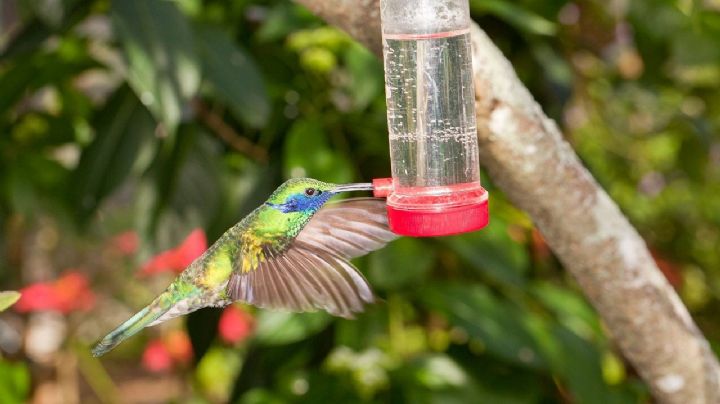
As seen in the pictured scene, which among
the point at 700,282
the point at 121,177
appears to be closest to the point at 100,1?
the point at 121,177

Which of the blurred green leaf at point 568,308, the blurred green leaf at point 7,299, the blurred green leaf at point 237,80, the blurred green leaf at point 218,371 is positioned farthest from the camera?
the blurred green leaf at point 218,371

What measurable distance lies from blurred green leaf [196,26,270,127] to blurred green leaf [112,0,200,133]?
13 centimetres

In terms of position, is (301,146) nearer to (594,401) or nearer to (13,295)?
(594,401)

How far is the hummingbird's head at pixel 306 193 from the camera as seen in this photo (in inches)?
58.8

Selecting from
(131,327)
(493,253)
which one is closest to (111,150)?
(493,253)

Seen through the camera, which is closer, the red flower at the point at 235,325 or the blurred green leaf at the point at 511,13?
the blurred green leaf at the point at 511,13

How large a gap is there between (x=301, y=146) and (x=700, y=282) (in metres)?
2.22

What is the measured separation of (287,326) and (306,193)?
1.13 metres

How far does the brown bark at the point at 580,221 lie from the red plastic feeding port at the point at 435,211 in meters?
0.14

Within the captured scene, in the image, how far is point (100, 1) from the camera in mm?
2617

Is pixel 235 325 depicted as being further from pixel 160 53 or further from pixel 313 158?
pixel 160 53

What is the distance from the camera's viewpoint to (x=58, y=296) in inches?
151

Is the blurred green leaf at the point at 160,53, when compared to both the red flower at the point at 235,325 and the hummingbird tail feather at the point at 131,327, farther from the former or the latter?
the red flower at the point at 235,325

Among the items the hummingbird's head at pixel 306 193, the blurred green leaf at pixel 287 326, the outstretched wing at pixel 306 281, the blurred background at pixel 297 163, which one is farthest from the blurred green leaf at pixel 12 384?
the hummingbird's head at pixel 306 193
